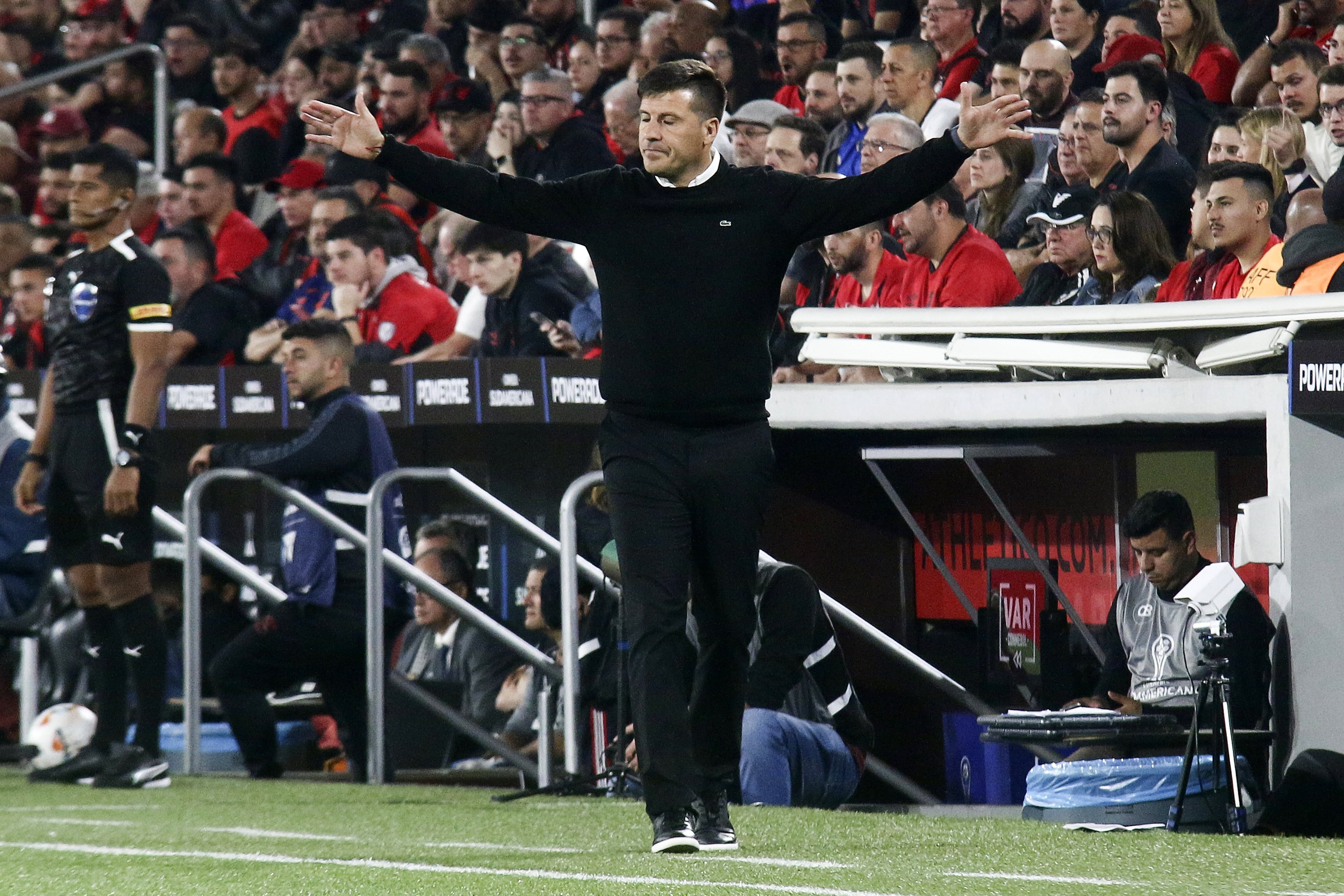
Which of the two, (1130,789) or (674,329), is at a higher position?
(674,329)

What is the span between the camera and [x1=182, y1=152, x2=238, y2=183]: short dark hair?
42.1 feet

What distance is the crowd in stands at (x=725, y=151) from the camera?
7922 mm

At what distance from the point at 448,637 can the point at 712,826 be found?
3.76m

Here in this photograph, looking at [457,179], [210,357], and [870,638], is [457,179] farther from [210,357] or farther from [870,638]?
[210,357]

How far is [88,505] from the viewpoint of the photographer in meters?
7.62

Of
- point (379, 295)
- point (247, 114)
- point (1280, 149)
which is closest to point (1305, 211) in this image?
point (1280, 149)

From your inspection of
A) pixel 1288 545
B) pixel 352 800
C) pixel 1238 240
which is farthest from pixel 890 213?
pixel 352 800

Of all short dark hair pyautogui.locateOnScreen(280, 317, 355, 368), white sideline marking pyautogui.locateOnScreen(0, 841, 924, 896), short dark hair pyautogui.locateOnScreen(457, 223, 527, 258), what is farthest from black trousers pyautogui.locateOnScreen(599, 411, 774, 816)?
short dark hair pyautogui.locateOnScreen(457, 223, 527, 258)

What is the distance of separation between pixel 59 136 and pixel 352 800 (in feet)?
31.8

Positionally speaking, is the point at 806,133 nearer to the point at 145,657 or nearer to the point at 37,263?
the point at 145,657

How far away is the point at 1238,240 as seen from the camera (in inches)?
282

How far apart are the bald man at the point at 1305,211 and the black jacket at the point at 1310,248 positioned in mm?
431

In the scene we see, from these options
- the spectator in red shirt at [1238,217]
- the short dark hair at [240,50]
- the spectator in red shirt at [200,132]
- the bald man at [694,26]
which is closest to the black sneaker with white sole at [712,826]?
the spectator in red shirt at [1238,217]

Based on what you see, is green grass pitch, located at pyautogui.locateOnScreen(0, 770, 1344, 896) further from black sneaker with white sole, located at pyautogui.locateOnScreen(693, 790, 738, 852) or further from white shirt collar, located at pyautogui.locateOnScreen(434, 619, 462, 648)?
white shirt collar, located at pyautogui.locateOnScreen(434, 619, 462, 648)
